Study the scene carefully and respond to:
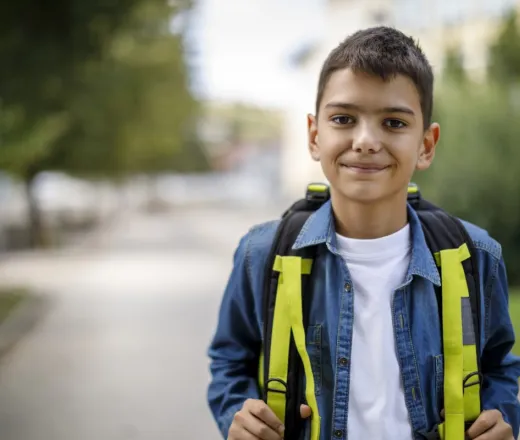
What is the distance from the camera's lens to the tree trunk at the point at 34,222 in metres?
19.0

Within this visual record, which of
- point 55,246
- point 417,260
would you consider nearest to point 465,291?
point 417,260

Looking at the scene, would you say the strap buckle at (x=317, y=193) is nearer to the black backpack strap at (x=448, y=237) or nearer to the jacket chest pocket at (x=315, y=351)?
the black backpack strap at (x=448, y=237)

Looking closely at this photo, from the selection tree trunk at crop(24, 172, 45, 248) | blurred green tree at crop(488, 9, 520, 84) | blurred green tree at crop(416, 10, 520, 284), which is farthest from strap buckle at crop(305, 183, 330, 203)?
tree trunk at crop(24, 172, 45, 248)

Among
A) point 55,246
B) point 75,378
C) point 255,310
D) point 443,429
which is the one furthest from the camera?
point 55,246

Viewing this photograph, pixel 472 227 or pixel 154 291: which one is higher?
pixel 472 227

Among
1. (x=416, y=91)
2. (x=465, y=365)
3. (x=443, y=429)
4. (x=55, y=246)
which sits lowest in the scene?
(x=55, y=246)

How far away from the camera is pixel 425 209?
1.91 metres

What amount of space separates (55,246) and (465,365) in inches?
789

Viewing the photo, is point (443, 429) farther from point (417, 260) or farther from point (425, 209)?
point (425, 209)

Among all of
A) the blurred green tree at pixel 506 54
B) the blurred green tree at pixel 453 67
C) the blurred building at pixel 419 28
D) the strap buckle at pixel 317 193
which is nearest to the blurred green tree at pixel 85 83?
the blurred building at pixel 419 28

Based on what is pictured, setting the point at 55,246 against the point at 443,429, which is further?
the point at 55,246

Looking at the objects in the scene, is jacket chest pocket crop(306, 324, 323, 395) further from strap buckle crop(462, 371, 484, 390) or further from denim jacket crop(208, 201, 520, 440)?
strap buckle crop(462, 371, 484, 390)

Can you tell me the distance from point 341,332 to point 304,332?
78 mm

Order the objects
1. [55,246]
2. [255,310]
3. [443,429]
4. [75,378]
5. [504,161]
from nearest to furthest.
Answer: [443,429] → [255,310] → [75,378] → [504,161] → [55,246]
